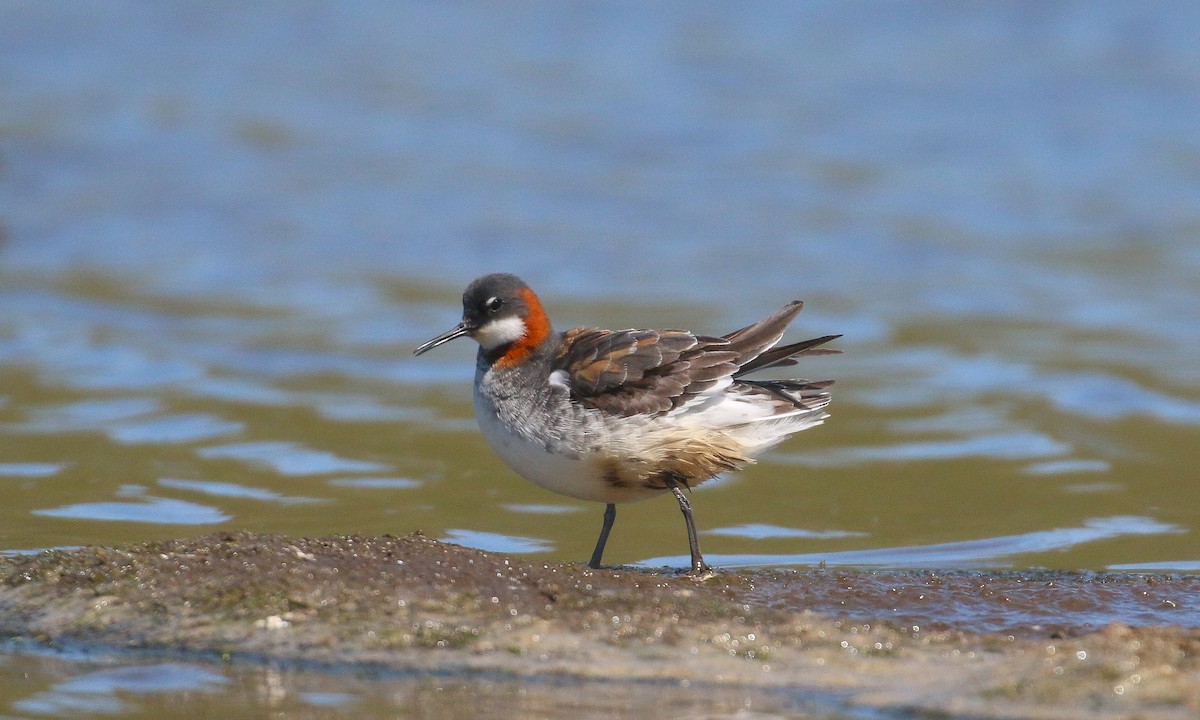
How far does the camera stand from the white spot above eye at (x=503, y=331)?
26.5 feet

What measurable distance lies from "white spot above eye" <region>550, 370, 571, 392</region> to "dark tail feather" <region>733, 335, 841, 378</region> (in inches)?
33.1

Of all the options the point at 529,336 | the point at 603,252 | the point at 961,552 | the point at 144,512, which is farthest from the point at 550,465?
the point at 603,252

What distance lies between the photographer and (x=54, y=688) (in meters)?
5.91

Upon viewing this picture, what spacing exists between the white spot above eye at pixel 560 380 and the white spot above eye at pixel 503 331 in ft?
1.66

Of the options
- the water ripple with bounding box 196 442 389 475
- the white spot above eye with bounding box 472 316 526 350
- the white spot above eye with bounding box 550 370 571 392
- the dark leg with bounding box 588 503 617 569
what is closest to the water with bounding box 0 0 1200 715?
the water ripple with bounding box 196 442 389 475

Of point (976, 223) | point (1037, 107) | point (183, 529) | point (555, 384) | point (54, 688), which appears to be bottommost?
point (54, 688)

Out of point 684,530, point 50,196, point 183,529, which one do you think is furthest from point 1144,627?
point 50,196

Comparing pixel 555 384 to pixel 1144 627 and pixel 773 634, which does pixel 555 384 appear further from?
pixel 1144 627

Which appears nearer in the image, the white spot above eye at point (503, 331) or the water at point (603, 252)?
the white spot above eye at point (503, 331)

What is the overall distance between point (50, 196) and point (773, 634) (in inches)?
691

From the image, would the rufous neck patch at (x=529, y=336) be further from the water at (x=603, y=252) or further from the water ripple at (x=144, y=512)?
the water ripple at (x=144, y=512)

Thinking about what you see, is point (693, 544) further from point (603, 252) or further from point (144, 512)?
point (603, 252)

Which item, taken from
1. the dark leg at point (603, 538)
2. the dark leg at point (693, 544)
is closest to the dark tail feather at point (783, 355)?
the dark leg at point (693, 544)

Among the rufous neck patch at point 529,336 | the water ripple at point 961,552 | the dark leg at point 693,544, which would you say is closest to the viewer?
the dark leg at point 693,544
